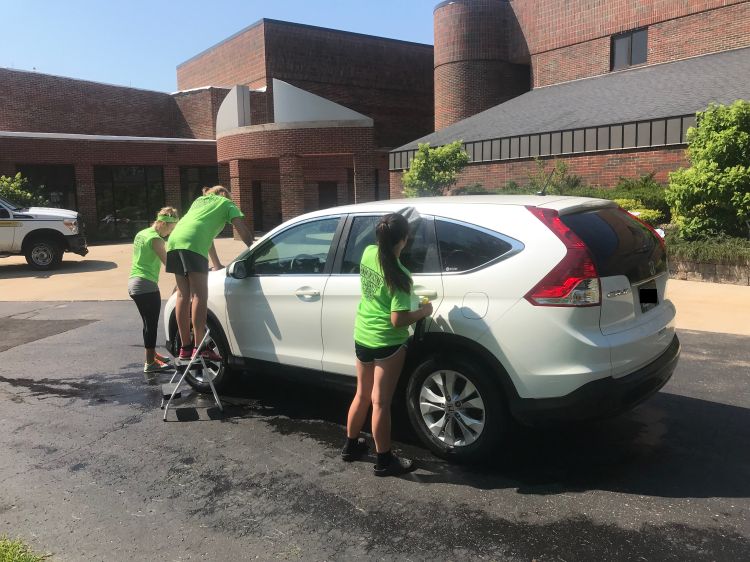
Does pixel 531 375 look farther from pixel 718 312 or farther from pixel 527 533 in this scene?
pixel 718 312

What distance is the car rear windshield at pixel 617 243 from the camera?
144 inches

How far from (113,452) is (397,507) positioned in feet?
7.11

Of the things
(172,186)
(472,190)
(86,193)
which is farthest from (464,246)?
(172,186)

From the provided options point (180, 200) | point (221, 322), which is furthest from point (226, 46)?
point (221, 322)

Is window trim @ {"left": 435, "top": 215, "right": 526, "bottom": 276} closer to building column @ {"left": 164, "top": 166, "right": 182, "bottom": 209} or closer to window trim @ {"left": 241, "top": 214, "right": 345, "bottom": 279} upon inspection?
window trim @ {"left": 241, "top": 214, "right": 345, "bottom": 279}

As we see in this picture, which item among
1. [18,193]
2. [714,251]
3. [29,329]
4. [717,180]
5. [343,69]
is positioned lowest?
[29,329]

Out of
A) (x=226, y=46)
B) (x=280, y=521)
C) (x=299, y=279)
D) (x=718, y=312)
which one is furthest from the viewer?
(x=226, y=46)

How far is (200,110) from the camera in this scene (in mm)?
32875

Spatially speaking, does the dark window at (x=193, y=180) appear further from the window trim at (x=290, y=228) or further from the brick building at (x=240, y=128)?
the window trim at (x=290, y=228)

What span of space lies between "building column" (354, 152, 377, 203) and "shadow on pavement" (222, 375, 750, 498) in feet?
62.6

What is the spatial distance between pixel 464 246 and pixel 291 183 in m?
20.2

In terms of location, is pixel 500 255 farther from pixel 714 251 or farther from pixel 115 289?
pixel 115 289

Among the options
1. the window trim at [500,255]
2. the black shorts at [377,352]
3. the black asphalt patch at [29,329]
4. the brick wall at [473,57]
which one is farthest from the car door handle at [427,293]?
the brick wall at [473,57]

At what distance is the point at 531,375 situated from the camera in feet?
11.7
